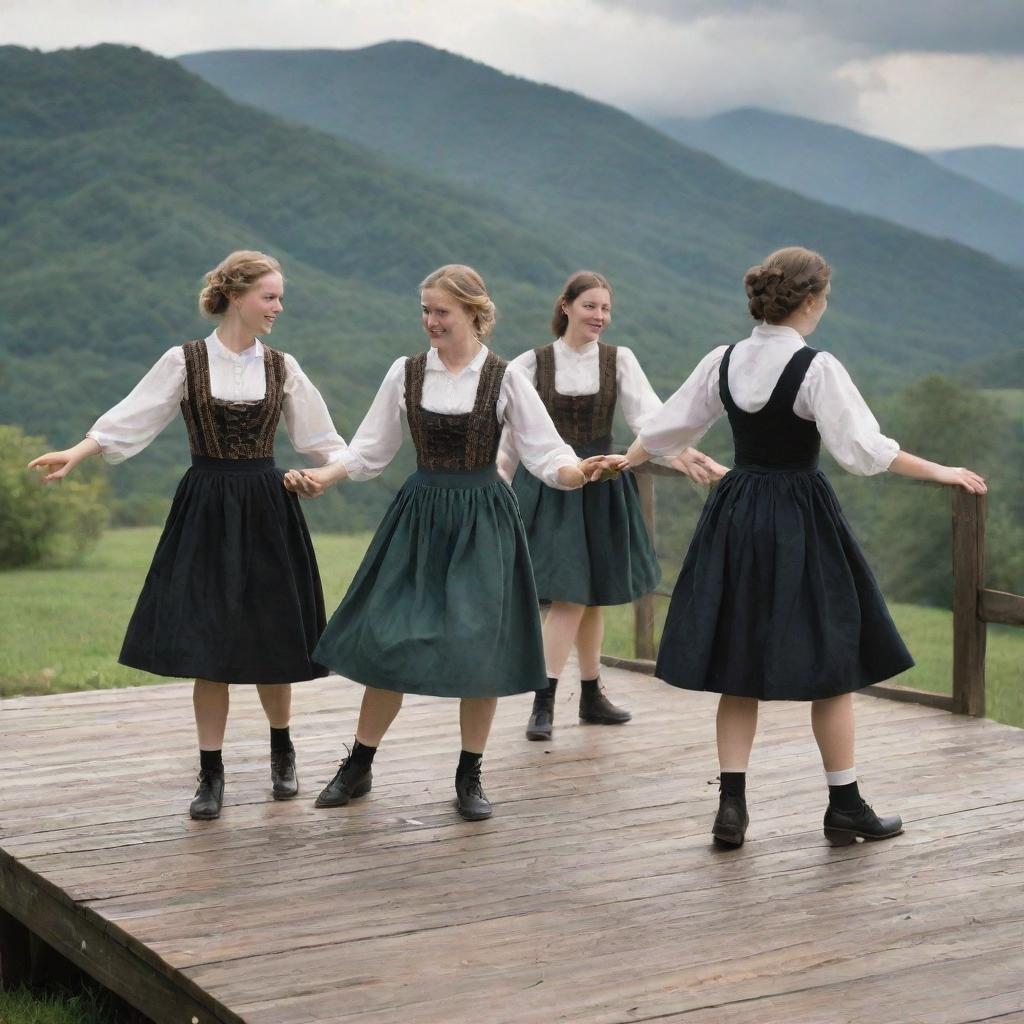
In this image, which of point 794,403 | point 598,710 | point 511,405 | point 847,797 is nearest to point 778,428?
point 794,403

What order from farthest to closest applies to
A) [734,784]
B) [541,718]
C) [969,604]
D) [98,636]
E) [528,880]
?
[98,636] < [969,604] < [541,718] < [734,784] < [528,880]

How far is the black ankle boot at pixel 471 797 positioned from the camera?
13.0 ft

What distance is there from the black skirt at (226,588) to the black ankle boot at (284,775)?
32cm

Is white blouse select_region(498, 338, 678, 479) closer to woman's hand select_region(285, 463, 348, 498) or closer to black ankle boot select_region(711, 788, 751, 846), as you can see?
woman's hand select_region(285, 463, 348, 498)

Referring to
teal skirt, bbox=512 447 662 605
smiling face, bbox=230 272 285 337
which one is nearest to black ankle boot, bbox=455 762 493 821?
teal skirt, bbox=512 447 662 605

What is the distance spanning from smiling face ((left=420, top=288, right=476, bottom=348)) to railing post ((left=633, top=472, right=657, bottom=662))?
7.66 ft

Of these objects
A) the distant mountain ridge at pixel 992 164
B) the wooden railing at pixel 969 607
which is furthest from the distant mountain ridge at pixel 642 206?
the wooden railing at pixel 969 607

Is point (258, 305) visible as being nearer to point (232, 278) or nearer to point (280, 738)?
point (232, 278)

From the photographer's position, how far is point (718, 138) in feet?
149

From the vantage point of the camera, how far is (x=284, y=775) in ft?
13.8

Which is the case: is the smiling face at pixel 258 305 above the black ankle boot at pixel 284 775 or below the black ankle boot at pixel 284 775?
above

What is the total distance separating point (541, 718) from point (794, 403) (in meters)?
1.73

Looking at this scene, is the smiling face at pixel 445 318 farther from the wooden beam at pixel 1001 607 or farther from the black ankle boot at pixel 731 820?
the wooden beam at pixel 1001 607

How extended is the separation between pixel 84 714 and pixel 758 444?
2.74 metres
